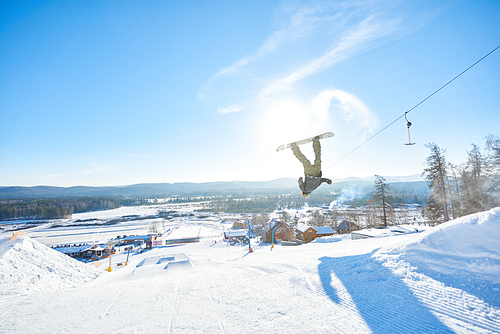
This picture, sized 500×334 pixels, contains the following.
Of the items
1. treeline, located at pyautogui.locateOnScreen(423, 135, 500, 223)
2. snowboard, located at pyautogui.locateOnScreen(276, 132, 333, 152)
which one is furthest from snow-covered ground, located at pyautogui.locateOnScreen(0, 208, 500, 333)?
treeline, located at pyautogui.locateOnScreen(423, 135, 500, 223)

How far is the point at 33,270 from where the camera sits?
10.5 meters

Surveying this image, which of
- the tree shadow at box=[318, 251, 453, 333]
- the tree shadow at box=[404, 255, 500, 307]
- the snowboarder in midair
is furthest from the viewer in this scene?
the snowboarder in midair

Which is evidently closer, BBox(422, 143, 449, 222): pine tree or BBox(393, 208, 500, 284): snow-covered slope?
BBox(393, 208, 500, 284): snow-covered slope

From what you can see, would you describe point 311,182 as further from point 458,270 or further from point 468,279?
point 468,279

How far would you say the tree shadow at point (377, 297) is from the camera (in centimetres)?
418

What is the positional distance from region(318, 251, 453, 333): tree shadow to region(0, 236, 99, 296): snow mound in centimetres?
1208

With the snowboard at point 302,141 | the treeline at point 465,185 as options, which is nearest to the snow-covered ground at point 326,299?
the snowboard at point 302,141

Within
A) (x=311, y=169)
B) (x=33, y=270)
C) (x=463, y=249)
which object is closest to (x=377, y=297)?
(x=463, y=249)

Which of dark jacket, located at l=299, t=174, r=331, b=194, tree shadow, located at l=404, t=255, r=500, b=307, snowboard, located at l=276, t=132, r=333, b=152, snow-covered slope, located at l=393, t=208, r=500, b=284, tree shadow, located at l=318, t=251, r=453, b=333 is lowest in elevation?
tree shadow, located at l=318, t=251, r=453, b=333

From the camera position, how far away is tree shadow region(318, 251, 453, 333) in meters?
4.18

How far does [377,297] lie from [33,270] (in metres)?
15.0

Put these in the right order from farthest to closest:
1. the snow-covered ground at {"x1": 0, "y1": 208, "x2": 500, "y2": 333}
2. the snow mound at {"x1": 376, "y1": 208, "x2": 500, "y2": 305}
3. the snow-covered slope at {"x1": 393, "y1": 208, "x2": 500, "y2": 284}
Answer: the snow-covered slope at {"x1": 393, "y1": 208, "x2": 500, "y2": 284} → the snow mound at {"x1": 376, "y1": 208, "x2": 500, "y2": 305} → the snow-covered ground at {"x1": 0, "y1": 208, "x2": 500, "y2": 333}

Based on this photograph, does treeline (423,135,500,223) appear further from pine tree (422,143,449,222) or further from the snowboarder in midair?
the snowboarder in midair

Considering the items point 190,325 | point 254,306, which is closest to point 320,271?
point 254,306
